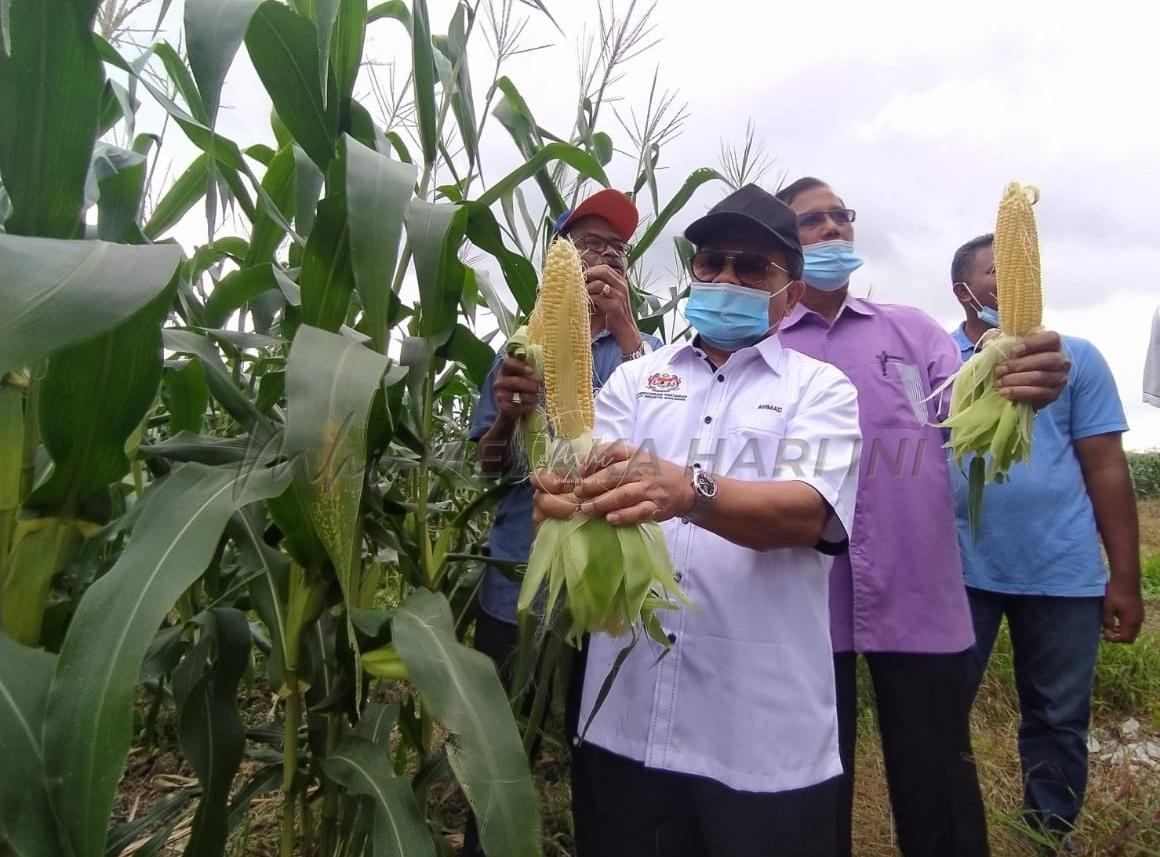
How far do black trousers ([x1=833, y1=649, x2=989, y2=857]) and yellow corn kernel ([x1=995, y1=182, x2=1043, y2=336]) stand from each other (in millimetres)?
792

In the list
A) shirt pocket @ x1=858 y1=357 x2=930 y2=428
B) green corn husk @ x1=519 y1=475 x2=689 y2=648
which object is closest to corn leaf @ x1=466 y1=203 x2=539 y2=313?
green corn husk @ x1=519 y1=475 x2=689 y2=648

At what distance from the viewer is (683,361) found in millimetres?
1490

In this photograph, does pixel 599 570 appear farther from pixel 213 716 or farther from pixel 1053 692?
pixel 1053 692

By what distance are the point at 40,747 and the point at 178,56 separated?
1.20 meters

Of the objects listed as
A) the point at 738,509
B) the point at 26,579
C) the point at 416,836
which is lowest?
the point at 416,836

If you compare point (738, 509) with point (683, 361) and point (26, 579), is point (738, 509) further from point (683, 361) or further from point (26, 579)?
point (26, 579)

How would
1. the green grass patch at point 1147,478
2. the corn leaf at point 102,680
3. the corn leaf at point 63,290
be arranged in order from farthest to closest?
the green grass patch at point 1147,478, the corn leaf at point 102,680, the corn leaf at point 63,290

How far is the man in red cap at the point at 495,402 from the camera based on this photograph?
1.62m

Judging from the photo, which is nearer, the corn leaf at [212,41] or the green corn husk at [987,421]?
the corn leaf at [212,41]

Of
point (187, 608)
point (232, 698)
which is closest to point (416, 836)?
point (232, 698)

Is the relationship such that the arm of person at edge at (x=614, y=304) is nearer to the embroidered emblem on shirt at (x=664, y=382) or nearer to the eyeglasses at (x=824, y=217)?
the embroidered emblem on shirt at (x=664, y=382)

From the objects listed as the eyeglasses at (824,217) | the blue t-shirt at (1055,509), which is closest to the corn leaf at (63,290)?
the eyeglasses at (824,217)

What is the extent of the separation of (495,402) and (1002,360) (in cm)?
100

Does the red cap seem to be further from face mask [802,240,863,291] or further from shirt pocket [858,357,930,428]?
shirt pocket [858,357,930,428]
